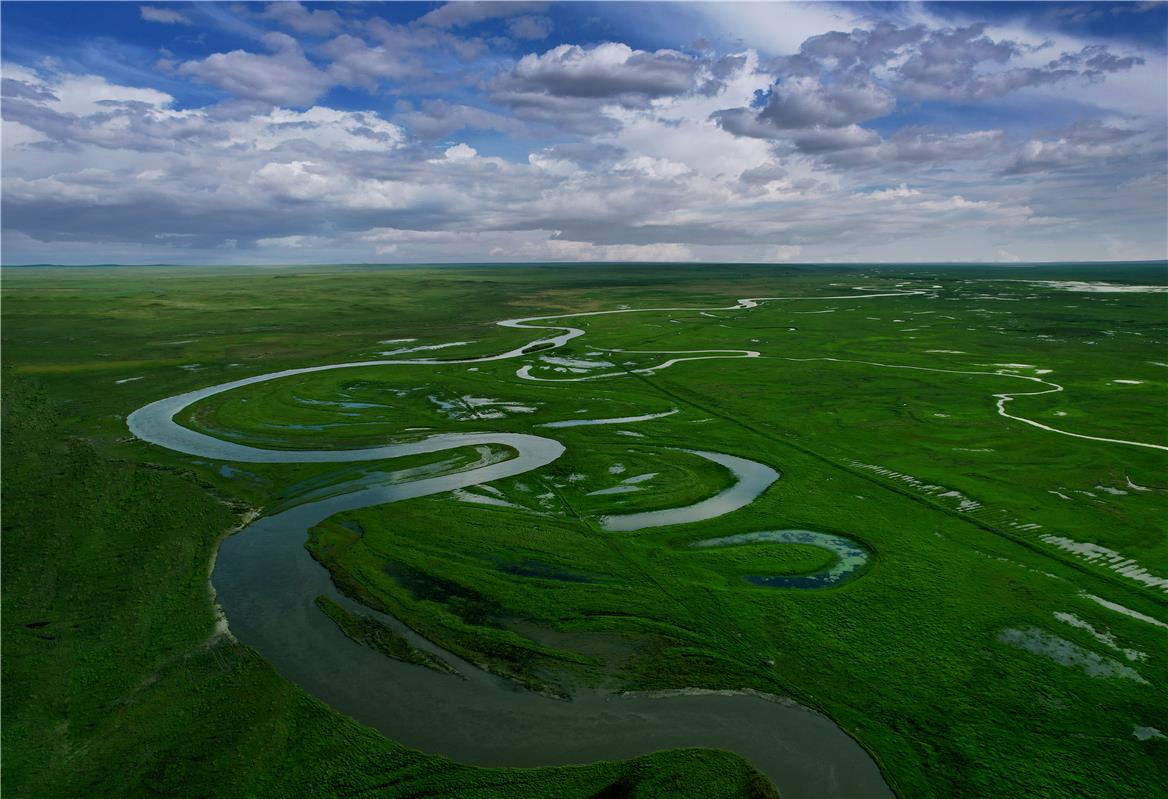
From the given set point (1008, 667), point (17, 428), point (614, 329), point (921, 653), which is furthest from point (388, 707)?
point (614, 329)

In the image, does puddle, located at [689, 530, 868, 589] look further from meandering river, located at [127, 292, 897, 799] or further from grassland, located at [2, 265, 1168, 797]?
meandering river, located at [127, 292, 897, 799]

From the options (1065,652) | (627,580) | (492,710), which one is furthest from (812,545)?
(492,710)

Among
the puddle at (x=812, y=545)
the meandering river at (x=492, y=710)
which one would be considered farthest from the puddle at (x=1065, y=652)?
the meandering river at (x=492, y=710)

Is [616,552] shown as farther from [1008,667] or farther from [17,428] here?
[17,428]

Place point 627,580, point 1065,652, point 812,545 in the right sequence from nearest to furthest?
point 1065,652
point 627,580
point 812,545

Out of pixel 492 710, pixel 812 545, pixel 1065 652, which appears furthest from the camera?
pixel 812 545

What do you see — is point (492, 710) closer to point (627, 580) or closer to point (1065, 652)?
point (627, 580)

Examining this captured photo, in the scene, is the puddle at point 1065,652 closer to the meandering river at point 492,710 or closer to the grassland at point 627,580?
the grassland at point 627,580

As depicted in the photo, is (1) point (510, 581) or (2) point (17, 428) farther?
(2) point (17, 428)
